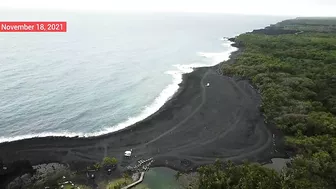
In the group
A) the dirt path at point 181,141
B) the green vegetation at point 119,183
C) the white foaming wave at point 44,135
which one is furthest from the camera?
the white foaming wave at point 44,135

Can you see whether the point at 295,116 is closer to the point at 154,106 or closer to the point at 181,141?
the point at 181,141

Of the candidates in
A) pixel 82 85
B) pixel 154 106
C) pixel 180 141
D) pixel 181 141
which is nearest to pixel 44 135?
pixel 180 141

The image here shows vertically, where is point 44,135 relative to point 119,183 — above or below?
above

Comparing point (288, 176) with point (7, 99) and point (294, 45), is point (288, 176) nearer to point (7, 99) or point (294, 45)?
point (7, 99)

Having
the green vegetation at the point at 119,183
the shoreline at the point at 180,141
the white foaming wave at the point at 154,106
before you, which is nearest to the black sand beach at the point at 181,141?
the shoreline at the point at 180,141

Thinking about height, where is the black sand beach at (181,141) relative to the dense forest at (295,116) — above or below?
below

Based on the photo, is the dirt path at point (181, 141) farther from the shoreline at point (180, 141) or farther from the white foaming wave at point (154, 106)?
the white foaming wave at point (154, 106)

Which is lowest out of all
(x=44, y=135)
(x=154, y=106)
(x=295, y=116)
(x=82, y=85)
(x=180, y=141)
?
(x=44, y=135)

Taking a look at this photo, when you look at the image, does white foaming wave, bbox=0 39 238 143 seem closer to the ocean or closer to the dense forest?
the ocean

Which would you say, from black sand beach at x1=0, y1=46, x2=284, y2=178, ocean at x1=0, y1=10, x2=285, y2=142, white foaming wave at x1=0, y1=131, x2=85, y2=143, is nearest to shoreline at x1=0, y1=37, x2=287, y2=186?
black sand beach at x1=0, y1=46, x2=284, y2=178
